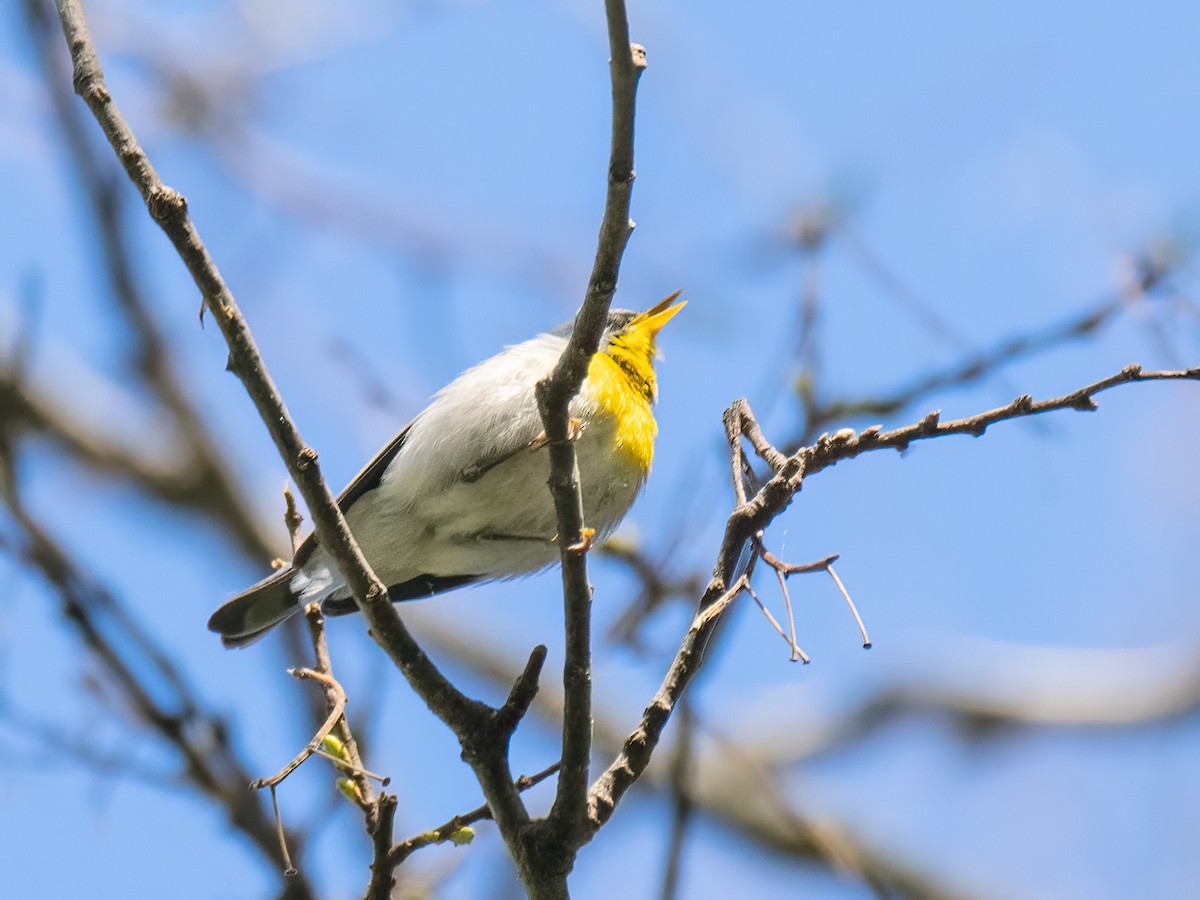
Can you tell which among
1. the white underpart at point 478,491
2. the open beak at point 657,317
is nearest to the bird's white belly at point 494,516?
the white underpart at point 478,491

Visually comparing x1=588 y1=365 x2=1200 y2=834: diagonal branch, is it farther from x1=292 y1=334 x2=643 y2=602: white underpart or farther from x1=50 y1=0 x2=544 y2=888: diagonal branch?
x1=292 y1=334 x2=643 y2=602: white underpart

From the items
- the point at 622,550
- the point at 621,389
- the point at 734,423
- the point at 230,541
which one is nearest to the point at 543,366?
the point at 621,389

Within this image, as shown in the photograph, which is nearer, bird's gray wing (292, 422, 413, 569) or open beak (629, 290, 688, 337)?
bird's gray wing (292, 422, 413, 569)

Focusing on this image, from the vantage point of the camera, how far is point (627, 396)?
4.10m

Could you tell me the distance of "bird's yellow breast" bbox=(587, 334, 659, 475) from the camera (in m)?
3.90

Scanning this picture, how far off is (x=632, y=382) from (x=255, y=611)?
1.54m

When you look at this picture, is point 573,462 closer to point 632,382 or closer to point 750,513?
point 750,513

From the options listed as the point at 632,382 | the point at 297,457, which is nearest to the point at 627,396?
the point at 632,382

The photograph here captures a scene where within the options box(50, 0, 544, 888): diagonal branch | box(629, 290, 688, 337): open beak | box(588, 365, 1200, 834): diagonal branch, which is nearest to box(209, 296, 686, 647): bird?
box(629, 290, 688, 337): open beak

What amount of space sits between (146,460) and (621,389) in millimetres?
4505

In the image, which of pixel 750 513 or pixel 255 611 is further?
pixel 255 611

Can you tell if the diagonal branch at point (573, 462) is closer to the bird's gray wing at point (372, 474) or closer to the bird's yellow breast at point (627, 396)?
the bird's yellow breast at point (627, 396)

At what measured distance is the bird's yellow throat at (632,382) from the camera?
12.9 feet

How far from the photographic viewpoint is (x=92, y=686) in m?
3.30
